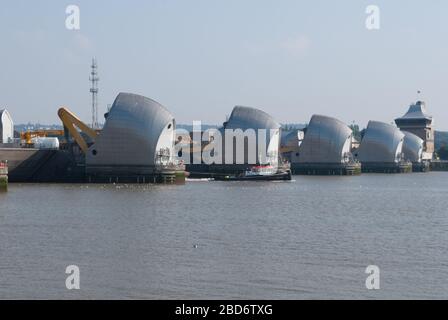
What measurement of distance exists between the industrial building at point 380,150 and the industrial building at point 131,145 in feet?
204

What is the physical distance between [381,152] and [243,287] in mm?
117231

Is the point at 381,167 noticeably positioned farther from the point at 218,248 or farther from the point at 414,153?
the point at 218,248

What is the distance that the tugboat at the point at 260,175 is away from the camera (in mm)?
95250

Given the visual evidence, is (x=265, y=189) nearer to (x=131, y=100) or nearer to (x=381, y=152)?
(x=131, y=100)

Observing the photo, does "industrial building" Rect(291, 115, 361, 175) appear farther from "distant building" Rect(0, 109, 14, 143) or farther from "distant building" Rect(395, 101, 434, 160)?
"distant building" Rect(395, 101, 434, 160)

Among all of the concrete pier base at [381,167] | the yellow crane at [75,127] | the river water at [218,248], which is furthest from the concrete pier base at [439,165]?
the river water at [218,248]

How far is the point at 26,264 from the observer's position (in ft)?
97.1

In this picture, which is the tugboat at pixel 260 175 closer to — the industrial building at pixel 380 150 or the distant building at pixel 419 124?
the industrial building at pixel 380 150

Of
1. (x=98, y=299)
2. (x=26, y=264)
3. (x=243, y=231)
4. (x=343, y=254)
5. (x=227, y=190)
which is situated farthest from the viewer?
(x=227, y=190)

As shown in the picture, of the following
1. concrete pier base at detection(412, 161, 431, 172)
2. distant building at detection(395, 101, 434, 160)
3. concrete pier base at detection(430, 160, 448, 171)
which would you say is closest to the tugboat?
concrete pier base at detection(412, 161, 431, 172)

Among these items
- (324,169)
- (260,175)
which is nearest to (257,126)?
(260,175)

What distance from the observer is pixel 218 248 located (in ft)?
112

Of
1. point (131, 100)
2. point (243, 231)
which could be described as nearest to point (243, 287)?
point (243, 231)

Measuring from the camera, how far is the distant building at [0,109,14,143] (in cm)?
10656
